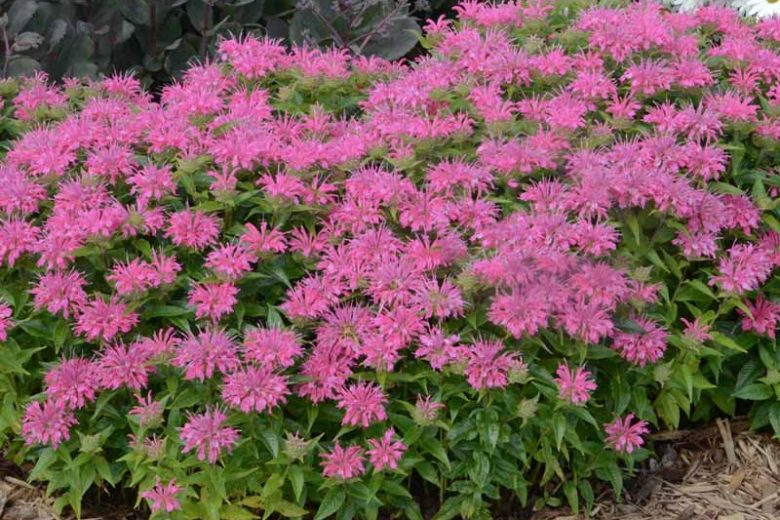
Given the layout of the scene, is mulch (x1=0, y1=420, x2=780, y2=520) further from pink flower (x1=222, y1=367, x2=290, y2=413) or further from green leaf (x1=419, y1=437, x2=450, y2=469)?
pink flower (x1=222, y1=367, x2=290, y2=413)

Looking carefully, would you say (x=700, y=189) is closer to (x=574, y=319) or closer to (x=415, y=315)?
(x=574, y=319)

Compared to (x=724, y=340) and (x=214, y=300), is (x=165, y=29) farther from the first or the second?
(x=724, y=340)

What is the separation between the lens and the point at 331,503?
2.43 m

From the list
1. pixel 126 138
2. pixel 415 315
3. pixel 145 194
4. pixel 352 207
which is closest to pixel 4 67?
pixel 126 138

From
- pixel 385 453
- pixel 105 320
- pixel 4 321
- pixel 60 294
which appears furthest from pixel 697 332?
pixel 4 321

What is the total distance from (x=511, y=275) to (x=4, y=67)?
231 centimetres

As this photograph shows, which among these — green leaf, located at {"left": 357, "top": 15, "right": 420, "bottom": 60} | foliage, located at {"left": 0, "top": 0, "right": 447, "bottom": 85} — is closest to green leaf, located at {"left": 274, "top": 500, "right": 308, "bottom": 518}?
foliage, located at {"left": 0, "top": 0, "right": 447, "bottom": 85}

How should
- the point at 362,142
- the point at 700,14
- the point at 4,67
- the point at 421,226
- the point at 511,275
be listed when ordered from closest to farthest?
the point at 511,275 < the point at 421,226 < the point at 362,142 < the point at 700,14 < the point at 4,67

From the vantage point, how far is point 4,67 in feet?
12.4

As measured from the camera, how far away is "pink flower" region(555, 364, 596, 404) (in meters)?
2.39

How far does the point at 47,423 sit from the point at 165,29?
7.99ft

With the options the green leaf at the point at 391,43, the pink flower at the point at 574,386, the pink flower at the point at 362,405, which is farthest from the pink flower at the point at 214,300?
the green leaf at the point at 391,43

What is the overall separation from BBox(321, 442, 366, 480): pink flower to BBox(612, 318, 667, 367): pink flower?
0.71 metres

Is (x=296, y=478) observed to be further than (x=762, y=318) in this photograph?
No
